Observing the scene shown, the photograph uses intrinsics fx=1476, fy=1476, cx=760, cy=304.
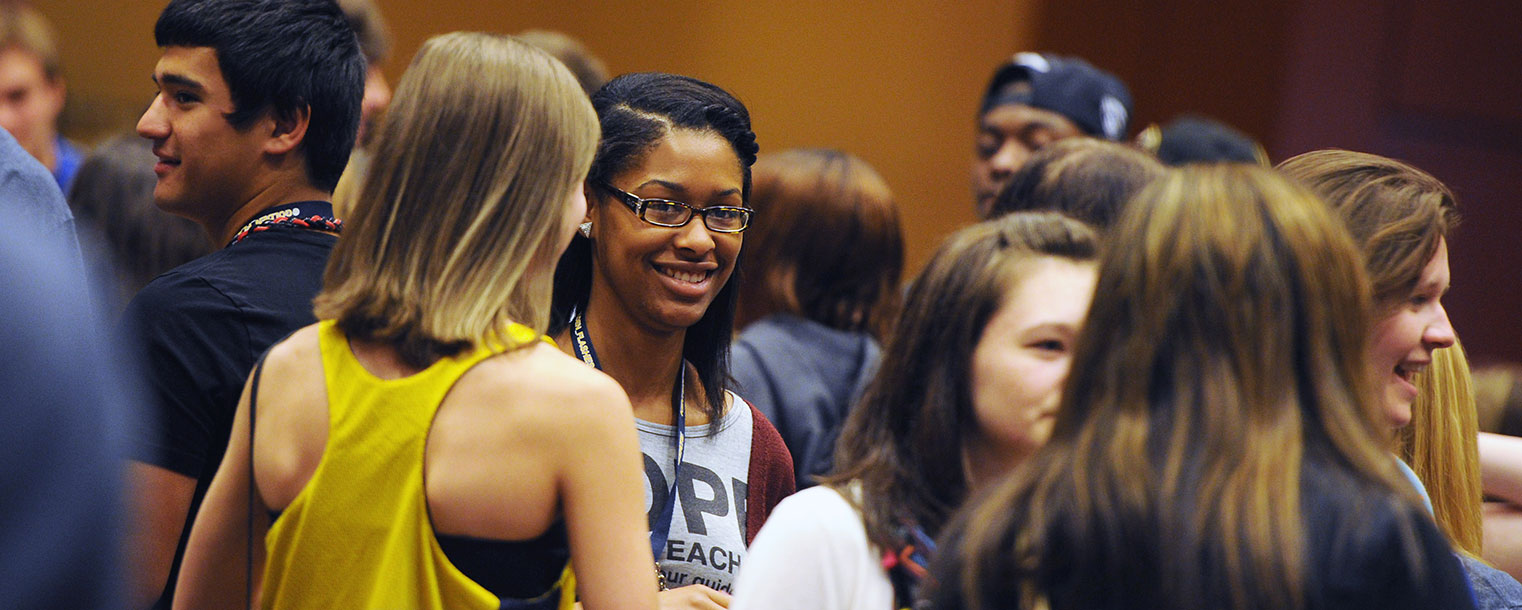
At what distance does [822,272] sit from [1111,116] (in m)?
1.24

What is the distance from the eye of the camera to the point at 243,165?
2.53 meters

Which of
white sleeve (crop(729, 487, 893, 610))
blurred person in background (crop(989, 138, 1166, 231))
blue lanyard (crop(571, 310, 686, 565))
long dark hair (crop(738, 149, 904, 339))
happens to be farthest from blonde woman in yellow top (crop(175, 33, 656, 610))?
long dark hair (crop(738, 149, 904, 339))

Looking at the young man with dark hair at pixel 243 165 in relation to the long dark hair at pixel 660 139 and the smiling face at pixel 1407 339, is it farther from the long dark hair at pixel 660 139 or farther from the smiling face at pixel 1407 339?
the smiling face at pixel 1407 339

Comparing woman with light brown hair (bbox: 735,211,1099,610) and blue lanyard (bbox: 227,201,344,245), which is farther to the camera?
blue lanyard (bbox: 227,201,344,245)

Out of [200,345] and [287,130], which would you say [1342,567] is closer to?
[200,345]

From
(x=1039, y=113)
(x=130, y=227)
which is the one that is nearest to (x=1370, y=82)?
(x=1039, y=113)

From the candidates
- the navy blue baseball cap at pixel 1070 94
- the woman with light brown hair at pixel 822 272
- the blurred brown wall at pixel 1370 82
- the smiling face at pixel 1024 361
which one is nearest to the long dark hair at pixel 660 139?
the smiling face at pixel 1024 361

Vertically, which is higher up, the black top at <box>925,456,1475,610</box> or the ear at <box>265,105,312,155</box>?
the ear at <box>265,105,312,155</box>

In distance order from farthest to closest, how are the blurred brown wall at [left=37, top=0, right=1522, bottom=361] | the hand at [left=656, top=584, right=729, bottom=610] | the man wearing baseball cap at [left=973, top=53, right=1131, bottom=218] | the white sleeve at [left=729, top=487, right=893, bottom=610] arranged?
→ the blurred brown wall at [left=37, top=0, right=1522, bottom=361] → the man wearing baseball cap at [left=973, top=53, right=1131, bottom=218] → the hand at [left=656, top=584, right=729, bottom=610] → the white sleeve at [left=729, top=487, right=893, bottom=610]

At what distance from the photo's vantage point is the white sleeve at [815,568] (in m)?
1.78

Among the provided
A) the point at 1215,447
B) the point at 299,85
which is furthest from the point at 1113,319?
the point at 299,85

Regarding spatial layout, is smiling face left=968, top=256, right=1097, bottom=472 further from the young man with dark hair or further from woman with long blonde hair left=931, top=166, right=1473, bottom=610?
the young man with dark hair

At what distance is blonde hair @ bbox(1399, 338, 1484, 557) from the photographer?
2639 millimetres

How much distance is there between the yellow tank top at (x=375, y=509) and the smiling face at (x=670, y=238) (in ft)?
2.18
